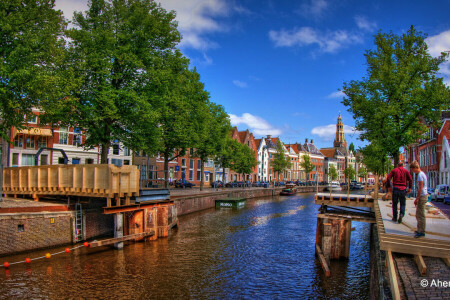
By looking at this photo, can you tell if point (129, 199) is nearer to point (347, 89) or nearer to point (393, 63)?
point (347, 89)

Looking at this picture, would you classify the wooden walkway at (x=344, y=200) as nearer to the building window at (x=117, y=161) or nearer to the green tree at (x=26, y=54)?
the green tree at (x=26, y=54)

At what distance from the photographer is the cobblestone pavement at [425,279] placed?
7301 millimetres

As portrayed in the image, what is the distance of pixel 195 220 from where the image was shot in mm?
31266

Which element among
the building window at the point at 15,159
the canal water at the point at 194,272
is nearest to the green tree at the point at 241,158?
the building window at the point at 15,159

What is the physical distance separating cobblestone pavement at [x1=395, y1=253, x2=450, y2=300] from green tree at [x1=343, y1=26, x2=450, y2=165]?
19.2 metres

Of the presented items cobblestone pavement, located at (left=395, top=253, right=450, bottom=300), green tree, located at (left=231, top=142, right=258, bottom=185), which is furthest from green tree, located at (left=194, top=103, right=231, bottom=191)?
cobblestone pavement, located at (left=395, top=253, right=450, bottom=300)

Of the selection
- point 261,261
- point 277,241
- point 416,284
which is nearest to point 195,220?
point 277,241

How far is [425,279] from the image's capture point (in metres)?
7.88

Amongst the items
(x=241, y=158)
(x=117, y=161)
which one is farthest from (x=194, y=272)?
(x=241, y=158)

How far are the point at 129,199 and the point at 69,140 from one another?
3236 cm

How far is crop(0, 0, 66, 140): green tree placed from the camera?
63.5ft

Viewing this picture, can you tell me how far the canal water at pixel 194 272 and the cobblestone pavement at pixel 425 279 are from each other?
14.8 ft

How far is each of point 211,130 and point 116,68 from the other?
70.0 ft

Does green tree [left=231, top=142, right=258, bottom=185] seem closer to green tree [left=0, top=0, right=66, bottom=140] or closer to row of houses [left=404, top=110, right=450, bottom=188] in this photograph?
row of houses [left=404, top=110, right=450, bottom=188]
